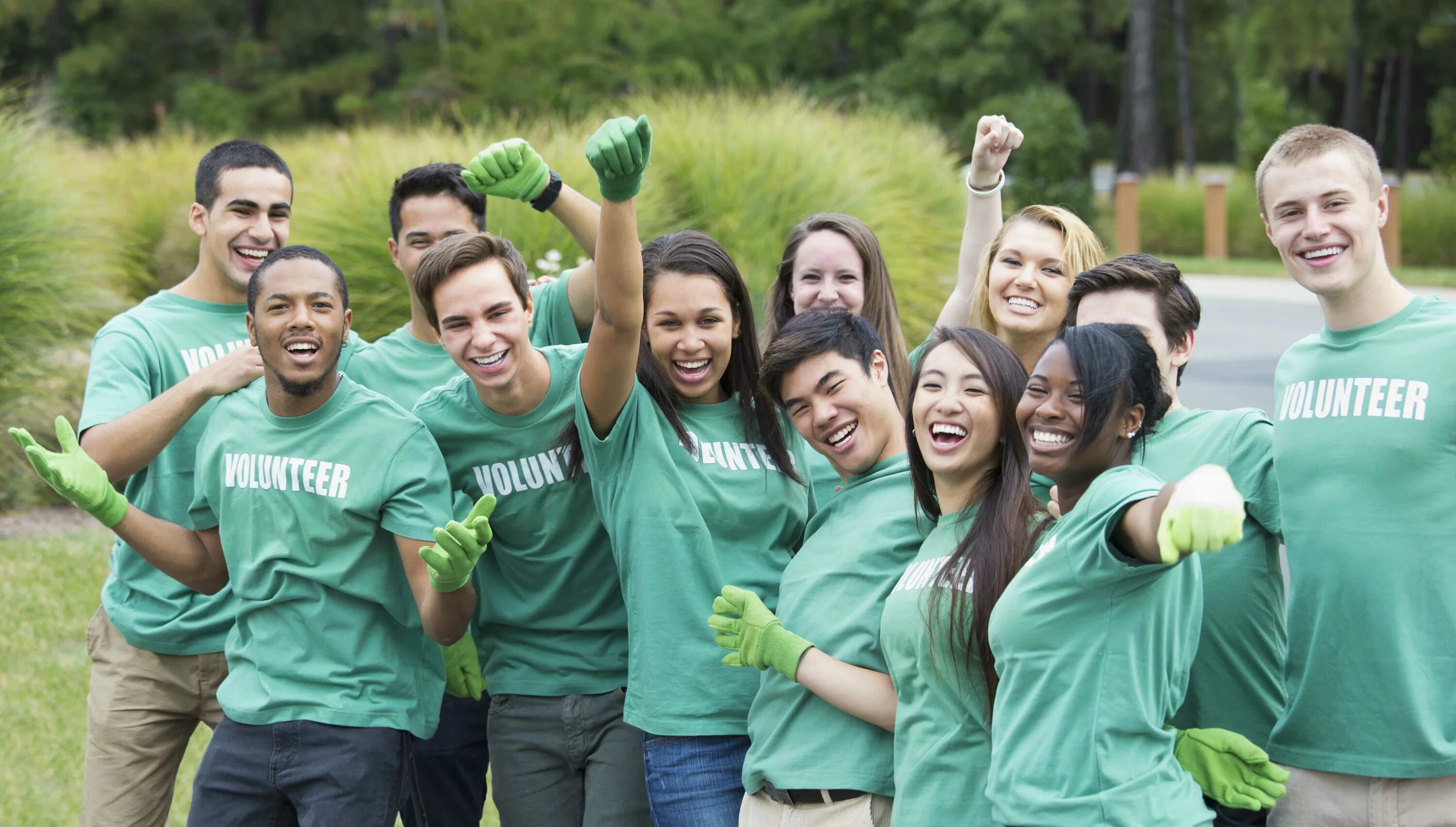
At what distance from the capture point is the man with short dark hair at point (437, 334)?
3.05m

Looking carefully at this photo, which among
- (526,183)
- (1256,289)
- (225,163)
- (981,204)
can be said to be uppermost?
(225,163)

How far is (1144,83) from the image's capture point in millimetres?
31953

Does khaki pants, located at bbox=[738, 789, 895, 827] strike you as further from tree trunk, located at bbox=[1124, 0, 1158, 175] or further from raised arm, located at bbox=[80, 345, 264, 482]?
tree trunk, located at bbox=[1124, 0, 1158, 175]

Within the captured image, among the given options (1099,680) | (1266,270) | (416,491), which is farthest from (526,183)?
(1266,270)

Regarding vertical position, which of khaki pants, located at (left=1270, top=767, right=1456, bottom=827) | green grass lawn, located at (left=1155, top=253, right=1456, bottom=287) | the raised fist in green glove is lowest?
green grass lawn, located at (left=1155, top=253, right=1456, bottom=287)

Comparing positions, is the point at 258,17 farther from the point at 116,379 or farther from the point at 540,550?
the point at 540,550

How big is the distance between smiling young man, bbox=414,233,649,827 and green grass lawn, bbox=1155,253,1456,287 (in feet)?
56.5

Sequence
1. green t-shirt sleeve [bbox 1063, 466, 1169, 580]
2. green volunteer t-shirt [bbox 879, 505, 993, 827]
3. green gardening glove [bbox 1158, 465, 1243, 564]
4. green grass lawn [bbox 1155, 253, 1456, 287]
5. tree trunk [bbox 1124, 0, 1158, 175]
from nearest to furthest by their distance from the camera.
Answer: green gardening glove [bbox 1158, 465, 1243, 564], green t-shirt sleeve [bbox 1063, 466, 1169, 580], green volunteer t-shirt [bbox 879, 505, 993, 827], green grass lawn [bbox 1155, 253, 1456, 287], tree trunk [bbox 1124, 0, 1158, 175]

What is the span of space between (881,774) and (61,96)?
30.7m

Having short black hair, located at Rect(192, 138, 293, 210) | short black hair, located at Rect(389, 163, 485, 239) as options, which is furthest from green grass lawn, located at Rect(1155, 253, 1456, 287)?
short black hair, located at Rect(192, 138, 293, 210)

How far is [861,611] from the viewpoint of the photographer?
105 inches

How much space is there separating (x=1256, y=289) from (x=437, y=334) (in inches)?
737

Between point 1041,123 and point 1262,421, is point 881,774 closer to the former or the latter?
point 1262,421

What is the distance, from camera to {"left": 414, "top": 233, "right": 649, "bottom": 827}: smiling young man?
3.04 m
